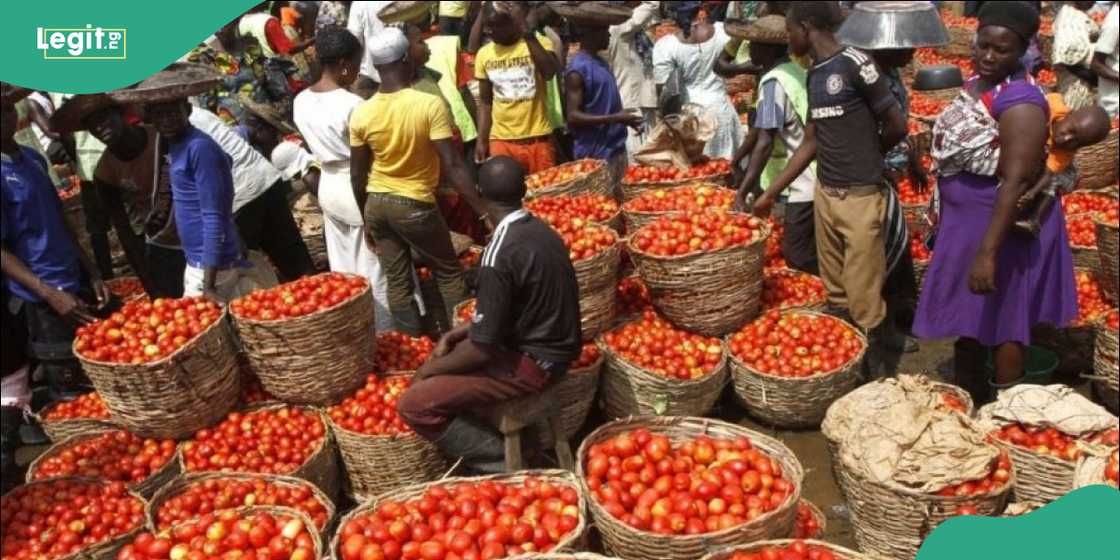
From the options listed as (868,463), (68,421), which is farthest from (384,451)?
(868,463)

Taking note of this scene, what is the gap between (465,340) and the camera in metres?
4.34

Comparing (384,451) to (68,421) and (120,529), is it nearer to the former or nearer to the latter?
(120,529)

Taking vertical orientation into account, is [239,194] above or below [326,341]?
above

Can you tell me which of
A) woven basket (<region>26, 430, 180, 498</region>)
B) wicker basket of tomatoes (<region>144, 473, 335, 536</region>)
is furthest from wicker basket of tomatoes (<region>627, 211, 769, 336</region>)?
woven basket (<region>26, 430, 180, 498</region>)

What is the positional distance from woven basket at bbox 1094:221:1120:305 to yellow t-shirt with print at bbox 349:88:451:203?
170 inches

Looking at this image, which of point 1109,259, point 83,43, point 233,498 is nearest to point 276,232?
point 233,498

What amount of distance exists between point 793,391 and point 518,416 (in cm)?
175

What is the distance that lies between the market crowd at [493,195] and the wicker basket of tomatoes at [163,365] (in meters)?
0.45

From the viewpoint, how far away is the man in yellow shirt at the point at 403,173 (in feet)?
17.8

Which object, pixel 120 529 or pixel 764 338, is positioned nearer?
pixel 120 529

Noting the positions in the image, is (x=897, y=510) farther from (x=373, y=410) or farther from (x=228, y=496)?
(x=228, y=496)

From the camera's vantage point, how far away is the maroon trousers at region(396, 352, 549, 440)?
4.27 meters

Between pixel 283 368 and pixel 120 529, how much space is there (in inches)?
44.5

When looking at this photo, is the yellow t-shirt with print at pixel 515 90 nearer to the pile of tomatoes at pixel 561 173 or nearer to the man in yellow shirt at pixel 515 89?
the man in yellow shirt at pixel 515 89
